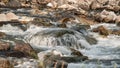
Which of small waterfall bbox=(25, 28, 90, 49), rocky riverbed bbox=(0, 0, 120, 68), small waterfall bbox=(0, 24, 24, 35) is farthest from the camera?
small waterfall bbox=(0, 24, 24, 35)

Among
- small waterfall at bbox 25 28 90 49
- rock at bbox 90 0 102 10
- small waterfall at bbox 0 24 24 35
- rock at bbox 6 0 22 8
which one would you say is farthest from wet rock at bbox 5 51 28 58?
rock at bbox 90 0 102 10

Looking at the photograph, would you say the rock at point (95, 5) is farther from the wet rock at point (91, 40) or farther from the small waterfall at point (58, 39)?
the small waterfall at point (58, 39)

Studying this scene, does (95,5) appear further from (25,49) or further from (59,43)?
(25,49)

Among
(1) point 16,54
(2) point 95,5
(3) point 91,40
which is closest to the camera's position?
(1) point 16,54

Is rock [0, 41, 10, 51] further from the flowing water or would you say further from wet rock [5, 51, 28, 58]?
the flowing water

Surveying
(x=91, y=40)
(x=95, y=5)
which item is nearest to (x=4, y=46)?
(x=91, y=40)

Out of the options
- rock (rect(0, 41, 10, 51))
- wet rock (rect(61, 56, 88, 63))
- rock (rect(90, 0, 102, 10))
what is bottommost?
rock (rect(90, 0, 102, 10))

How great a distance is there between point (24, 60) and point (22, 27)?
27.2 ft

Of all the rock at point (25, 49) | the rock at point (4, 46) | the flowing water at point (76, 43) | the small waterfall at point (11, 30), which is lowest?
the small waterfall at point (11, 30)

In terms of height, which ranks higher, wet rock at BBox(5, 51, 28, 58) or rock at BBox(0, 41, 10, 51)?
wet rock at BBox(5, 51, 28, 58)

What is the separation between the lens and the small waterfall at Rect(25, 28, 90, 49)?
50.1ft

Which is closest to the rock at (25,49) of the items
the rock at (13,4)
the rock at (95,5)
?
the rock at (13,4)

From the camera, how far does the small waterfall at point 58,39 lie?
15281 mm

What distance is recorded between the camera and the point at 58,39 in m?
15.5
